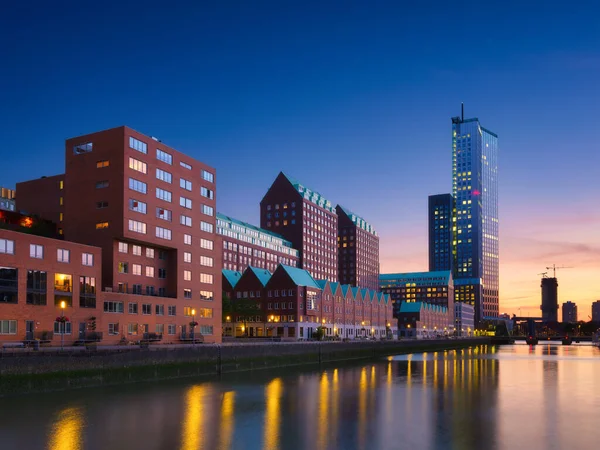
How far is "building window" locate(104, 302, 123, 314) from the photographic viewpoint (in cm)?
8234

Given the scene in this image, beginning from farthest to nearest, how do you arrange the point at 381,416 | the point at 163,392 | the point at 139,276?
the point at 139,276, the point at 163,392, the point at 381,416

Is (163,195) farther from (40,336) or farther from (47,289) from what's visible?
(40,336)

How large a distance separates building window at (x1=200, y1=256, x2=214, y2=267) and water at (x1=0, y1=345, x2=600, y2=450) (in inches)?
1591

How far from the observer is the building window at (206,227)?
346ft

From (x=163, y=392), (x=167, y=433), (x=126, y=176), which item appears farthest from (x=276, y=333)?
(x=167, y=433)

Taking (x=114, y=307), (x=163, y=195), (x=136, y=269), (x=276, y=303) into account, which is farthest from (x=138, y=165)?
(x=276, y=303)

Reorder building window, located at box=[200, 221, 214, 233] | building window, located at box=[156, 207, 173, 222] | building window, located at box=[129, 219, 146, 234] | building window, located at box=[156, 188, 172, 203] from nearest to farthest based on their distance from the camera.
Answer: building window, located at box=[129, 219, 146, 234]
building window, located at box=[156, 207, 173, 222]
building window, located at box=[156, 188, 172, 203]
building window, located at box=[200, 221, 214, 233]

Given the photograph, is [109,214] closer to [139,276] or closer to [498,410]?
[139,276]

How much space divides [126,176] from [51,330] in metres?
24.9

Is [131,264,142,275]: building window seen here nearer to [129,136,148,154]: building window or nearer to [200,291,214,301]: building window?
[200,291,214,301]: building window

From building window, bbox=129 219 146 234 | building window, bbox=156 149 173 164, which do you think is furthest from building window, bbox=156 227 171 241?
building window, bbox=156 149 173 164

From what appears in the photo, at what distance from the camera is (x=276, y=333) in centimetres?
15025

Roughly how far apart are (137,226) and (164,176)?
10.8 m

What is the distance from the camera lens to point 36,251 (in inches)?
2756
